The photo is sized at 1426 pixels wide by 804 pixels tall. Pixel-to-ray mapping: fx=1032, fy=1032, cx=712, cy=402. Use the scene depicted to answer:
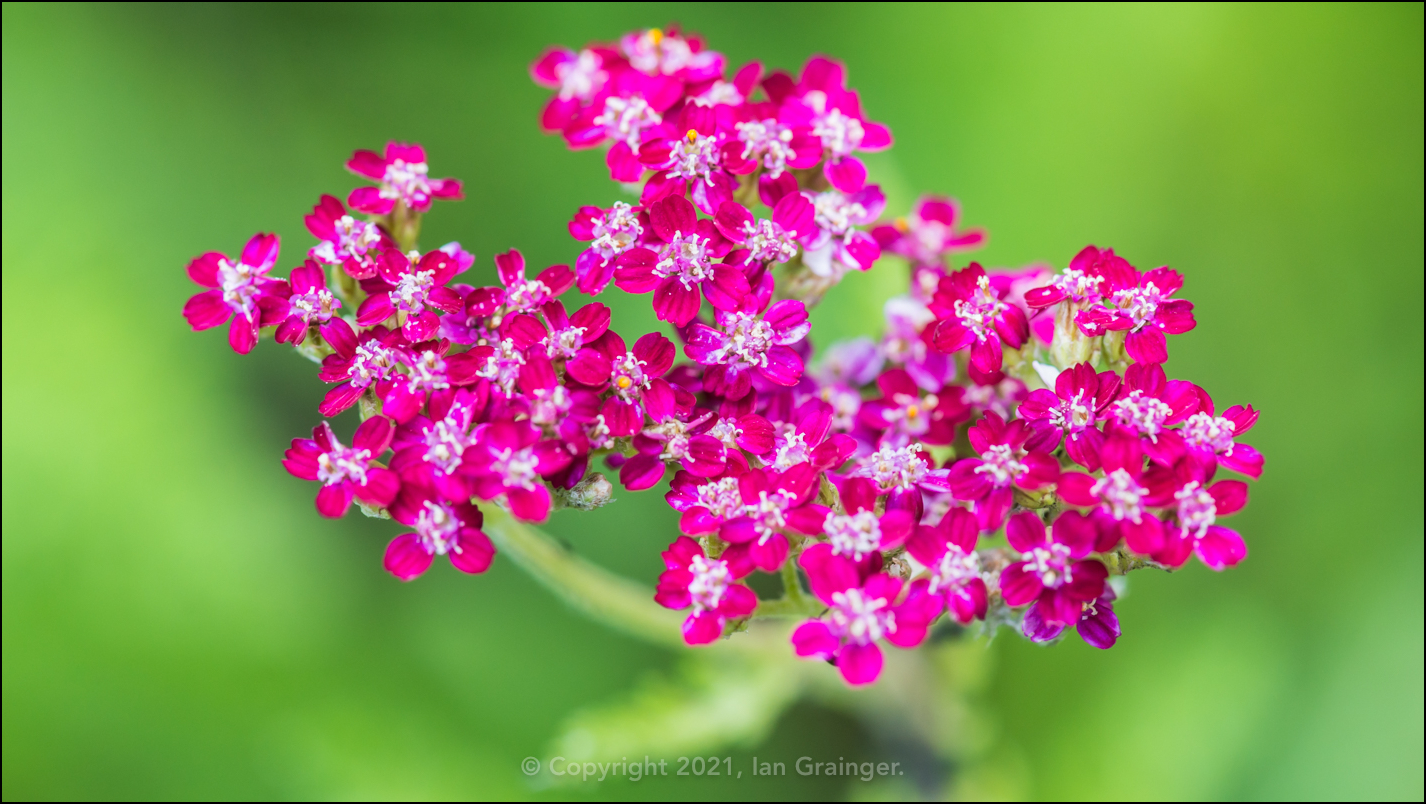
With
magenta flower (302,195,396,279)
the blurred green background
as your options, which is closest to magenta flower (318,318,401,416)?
magenta flower (302,195,396,279)

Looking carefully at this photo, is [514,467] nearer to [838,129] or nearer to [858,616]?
[858,616]

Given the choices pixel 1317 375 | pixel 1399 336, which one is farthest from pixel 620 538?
pixel 1399 336

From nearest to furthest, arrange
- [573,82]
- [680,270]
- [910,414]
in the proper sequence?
[680,270], [910,414], [573,82]

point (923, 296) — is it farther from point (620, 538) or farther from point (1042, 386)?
point (620, 538)

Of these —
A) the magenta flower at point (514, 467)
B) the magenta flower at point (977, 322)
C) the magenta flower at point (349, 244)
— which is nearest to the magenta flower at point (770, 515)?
the magenta flower at point (514, 467)

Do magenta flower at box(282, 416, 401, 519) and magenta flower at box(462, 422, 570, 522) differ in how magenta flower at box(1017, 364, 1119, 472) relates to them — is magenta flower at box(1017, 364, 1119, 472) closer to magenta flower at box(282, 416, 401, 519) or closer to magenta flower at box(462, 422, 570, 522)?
magenta flower at box(462, 422, 570, 522)

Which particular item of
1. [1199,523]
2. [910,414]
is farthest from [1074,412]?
[910,414]
